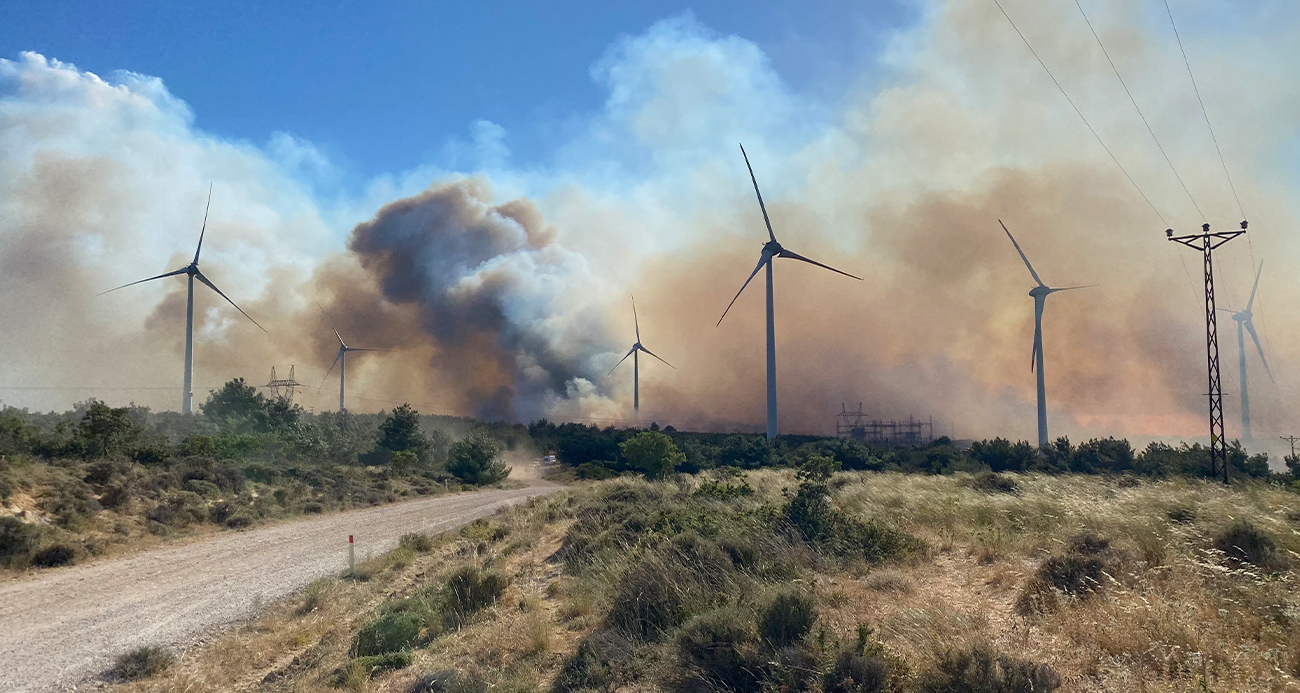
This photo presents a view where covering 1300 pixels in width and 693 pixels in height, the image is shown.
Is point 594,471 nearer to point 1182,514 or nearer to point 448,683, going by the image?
point 1182,514

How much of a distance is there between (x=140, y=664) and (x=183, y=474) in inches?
1265

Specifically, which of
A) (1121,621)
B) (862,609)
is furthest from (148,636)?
(1121,621)

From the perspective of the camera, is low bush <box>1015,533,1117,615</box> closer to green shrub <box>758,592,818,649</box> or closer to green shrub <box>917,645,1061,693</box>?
green shrub <box>917,645,1061,693</box>

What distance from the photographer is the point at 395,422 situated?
79.9 meters

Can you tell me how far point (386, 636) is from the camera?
14797 mm

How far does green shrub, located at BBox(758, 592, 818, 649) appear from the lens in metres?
10.3

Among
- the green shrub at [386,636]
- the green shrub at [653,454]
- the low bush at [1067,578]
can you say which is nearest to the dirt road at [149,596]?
the green shrub at [386,636]

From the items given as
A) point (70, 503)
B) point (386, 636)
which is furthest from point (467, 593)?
point (70, 503)

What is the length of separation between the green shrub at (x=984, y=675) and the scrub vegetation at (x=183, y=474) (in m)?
30.5

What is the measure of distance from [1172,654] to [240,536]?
3742 centimetres

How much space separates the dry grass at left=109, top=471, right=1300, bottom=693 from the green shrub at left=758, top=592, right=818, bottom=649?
0.26 m

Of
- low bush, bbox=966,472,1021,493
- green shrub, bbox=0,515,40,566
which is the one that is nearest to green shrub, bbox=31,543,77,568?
green shrub, bbox=0,515,40,566

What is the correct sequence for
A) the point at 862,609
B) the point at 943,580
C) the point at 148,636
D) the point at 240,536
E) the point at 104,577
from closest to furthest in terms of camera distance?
the point at 862,609 < the point at 943,580 < the point at 148,636 < the point at 104,577 < the point at 240,536

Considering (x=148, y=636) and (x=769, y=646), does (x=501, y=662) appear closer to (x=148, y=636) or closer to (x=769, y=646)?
(x=769, y=646)
